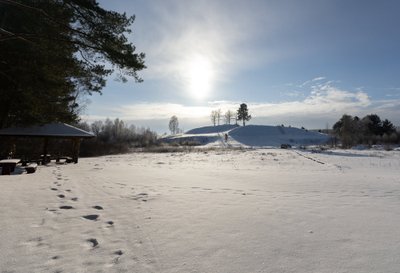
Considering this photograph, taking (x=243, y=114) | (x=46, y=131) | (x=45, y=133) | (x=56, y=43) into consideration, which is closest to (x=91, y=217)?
(x=56, y=43)

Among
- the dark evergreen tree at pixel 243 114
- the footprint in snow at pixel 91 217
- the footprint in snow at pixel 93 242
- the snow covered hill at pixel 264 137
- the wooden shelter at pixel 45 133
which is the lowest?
the footprint in snow at pixel 93 242

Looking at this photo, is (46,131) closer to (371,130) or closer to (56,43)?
(56,43)


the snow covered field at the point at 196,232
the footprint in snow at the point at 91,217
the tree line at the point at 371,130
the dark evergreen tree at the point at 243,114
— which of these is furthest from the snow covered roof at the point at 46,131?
the dark evergreen tree at the point at 243,114

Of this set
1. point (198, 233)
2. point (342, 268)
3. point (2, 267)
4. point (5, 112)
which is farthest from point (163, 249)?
point (5, 112)

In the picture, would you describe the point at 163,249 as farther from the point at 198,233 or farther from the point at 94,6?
the point at 94,6

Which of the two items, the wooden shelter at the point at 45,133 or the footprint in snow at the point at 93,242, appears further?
the wooden shelter at the point at 45,133

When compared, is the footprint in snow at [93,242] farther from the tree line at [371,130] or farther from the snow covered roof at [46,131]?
the tree line at [371,130]

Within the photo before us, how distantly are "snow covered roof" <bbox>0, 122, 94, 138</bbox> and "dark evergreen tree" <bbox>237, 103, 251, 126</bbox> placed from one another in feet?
315

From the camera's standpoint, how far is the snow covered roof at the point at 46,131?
16297 millimetres

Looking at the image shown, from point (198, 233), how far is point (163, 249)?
2.48 ft

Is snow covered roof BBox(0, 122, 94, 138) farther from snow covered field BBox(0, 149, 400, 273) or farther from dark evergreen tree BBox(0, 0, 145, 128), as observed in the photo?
snow covered field BBox(0, 149, 400, 273)

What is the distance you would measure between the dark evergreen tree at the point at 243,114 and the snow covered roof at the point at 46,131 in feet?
315

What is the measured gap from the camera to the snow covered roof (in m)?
16.3

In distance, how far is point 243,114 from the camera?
11212cm
